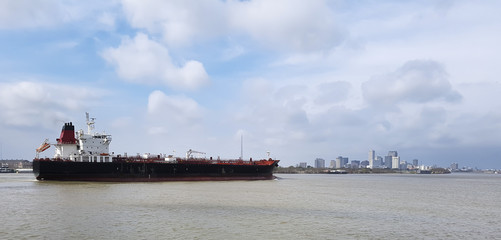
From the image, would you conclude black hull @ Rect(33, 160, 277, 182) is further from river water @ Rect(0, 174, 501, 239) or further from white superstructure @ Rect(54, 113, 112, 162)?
river water @ Rect(0, 174, 501, 239)

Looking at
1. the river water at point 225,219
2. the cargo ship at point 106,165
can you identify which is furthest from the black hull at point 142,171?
the river water at point 225,219

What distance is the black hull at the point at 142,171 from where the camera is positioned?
5131 cm

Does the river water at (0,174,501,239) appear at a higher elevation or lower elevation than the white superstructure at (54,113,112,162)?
lower

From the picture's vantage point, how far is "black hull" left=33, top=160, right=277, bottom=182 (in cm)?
5131

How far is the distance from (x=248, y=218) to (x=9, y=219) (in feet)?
44.6

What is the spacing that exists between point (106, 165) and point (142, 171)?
5239mm

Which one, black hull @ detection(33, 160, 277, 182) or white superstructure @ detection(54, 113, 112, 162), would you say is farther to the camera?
white superstructure @ detection(54, 113, 112, 162)

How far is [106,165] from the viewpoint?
54.2m

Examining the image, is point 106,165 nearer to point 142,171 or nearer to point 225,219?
point 142,171

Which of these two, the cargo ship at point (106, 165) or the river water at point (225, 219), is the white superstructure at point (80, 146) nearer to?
the cargo ship at point (106, 165)

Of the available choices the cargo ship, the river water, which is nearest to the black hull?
the cargo ship

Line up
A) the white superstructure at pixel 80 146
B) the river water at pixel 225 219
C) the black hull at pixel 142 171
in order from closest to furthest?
the river water at pixel 225 219
the black hull at pixel 142 171
the white superstructure at pixel 80 146

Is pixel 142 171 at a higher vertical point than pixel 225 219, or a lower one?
higher

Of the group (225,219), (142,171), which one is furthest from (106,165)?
(225,219)
